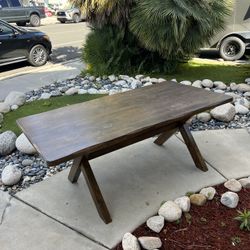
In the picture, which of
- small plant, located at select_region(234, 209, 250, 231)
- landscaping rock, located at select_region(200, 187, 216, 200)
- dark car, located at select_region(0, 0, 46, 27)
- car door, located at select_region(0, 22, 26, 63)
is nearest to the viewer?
small plant, located at select_region(234, 209, 250, 231)

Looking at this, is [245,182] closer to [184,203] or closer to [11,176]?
[184,203]

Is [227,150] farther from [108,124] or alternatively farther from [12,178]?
[12,178]

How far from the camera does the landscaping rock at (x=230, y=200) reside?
2.73 meters

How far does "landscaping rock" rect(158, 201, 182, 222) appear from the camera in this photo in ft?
8.51

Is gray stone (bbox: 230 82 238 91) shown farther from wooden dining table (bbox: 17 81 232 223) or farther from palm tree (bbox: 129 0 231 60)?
wooden dining table (bbox: 17 81 232 223)

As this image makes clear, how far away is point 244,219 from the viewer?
2.51 meters

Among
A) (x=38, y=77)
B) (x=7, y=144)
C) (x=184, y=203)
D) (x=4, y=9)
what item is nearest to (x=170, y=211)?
(x=184, y=203)

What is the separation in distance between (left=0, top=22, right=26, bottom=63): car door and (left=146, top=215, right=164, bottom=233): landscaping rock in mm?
7495

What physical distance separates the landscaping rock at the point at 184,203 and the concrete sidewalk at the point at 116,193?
0.41 feet

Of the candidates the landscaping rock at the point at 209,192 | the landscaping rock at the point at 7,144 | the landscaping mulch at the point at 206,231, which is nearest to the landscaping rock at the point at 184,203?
the landscaping mulch at the point at 206,231

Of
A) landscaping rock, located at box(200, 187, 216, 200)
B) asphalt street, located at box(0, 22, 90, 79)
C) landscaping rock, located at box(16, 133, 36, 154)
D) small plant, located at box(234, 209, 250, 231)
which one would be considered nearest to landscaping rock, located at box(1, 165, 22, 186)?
landscaping rock, located at box(16, 133, 36, 154)

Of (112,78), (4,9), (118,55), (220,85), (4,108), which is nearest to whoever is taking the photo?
(4,108)

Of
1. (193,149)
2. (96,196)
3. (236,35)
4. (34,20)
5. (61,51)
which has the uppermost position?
(96,196)

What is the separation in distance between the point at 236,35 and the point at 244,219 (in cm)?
683
